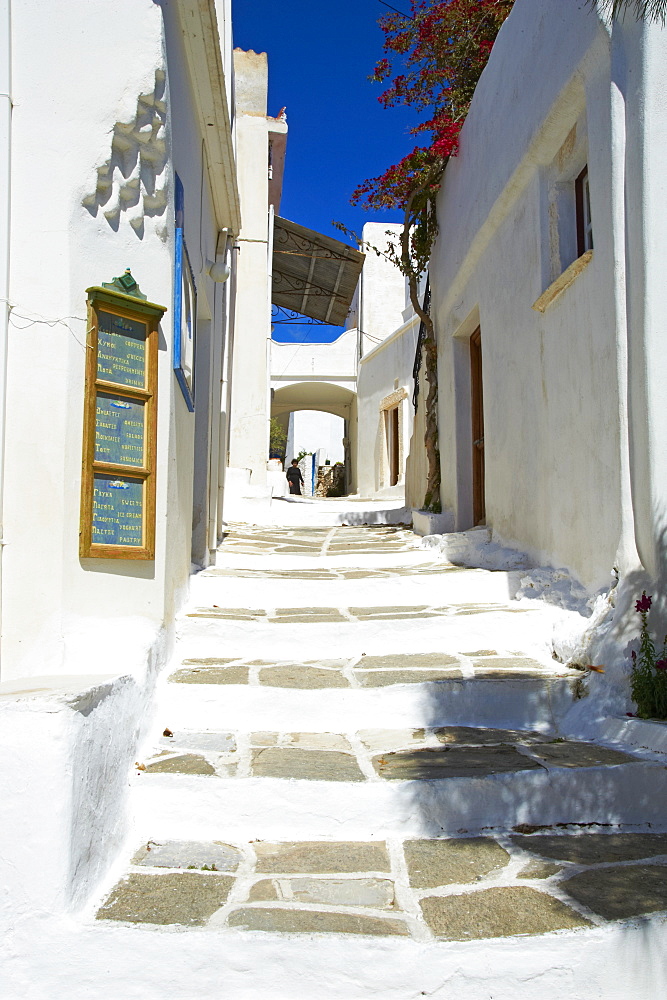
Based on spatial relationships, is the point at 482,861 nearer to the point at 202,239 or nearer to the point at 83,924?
the point at 83,924

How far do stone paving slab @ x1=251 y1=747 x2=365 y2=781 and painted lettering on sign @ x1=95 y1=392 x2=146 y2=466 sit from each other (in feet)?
4.50

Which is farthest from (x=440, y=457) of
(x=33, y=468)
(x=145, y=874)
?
(x=145, y=874)

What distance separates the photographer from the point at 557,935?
2113 mm

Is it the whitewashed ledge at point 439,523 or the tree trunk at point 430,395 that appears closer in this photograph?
the whitewashed ledge at point 439,523

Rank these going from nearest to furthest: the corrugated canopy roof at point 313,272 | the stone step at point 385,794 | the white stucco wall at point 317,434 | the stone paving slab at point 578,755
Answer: the stone step at point 385,794 → the stone paving slab at point 578,755 → the corrugated canopy roof at point 313,272 → the white stucco wall at point 317,434

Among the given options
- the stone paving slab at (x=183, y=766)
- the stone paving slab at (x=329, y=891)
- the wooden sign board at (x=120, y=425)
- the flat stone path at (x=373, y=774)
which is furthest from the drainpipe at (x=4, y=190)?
the stone paving slab at (x=329, y=891)

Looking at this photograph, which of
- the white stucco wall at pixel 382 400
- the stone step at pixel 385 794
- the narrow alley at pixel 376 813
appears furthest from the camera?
the white stucco wall at pixel 382 400

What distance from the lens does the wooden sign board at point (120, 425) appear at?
11.0 feet

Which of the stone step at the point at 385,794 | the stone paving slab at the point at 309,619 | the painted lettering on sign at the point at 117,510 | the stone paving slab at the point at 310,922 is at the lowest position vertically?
the stone paving slab at the point at 310,922

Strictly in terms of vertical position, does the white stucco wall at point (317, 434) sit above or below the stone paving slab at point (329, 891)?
above

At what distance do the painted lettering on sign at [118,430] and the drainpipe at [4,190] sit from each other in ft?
1.25

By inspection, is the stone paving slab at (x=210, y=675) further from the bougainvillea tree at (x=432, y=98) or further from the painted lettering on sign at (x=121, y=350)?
the bougainvillea tree at (x=432, y=98)

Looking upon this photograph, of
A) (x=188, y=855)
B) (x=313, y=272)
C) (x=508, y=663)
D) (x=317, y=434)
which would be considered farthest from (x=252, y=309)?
(x=317, y=434)

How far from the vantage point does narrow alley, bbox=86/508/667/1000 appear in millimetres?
2105
